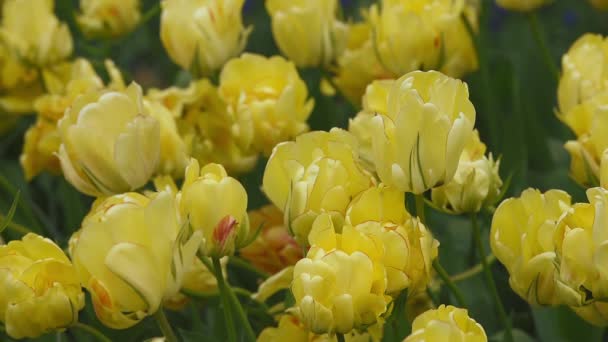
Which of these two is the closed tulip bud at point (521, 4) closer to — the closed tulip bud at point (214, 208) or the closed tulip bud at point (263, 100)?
the closed tulip bud at point (263, 100)

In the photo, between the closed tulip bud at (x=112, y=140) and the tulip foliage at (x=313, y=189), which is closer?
the tulip foliage at (x=313, y=189)

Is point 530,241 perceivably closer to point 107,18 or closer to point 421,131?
point 421,131

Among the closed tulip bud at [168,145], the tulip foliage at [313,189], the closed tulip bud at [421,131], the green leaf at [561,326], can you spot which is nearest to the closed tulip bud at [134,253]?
the tulip foliage at [313,189]

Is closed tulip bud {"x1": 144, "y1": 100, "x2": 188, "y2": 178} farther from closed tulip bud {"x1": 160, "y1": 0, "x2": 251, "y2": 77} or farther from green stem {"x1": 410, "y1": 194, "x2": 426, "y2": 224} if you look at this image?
green stem {"x1": 410, "y1": 194, "x2": 426, "y2": 224}

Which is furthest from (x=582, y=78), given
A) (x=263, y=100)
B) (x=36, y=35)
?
(x=36, y=35)

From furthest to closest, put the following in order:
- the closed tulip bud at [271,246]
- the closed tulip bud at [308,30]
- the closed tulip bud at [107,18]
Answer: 1. the closed tulip bud at [107,18]
2. the closed tulip bud at [308,30]
3. the closed tulip bud at [271,246]

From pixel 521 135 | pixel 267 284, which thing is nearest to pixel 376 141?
pixel 267 284

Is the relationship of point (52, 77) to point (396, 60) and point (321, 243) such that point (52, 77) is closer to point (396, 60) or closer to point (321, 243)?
point (396, 60)
